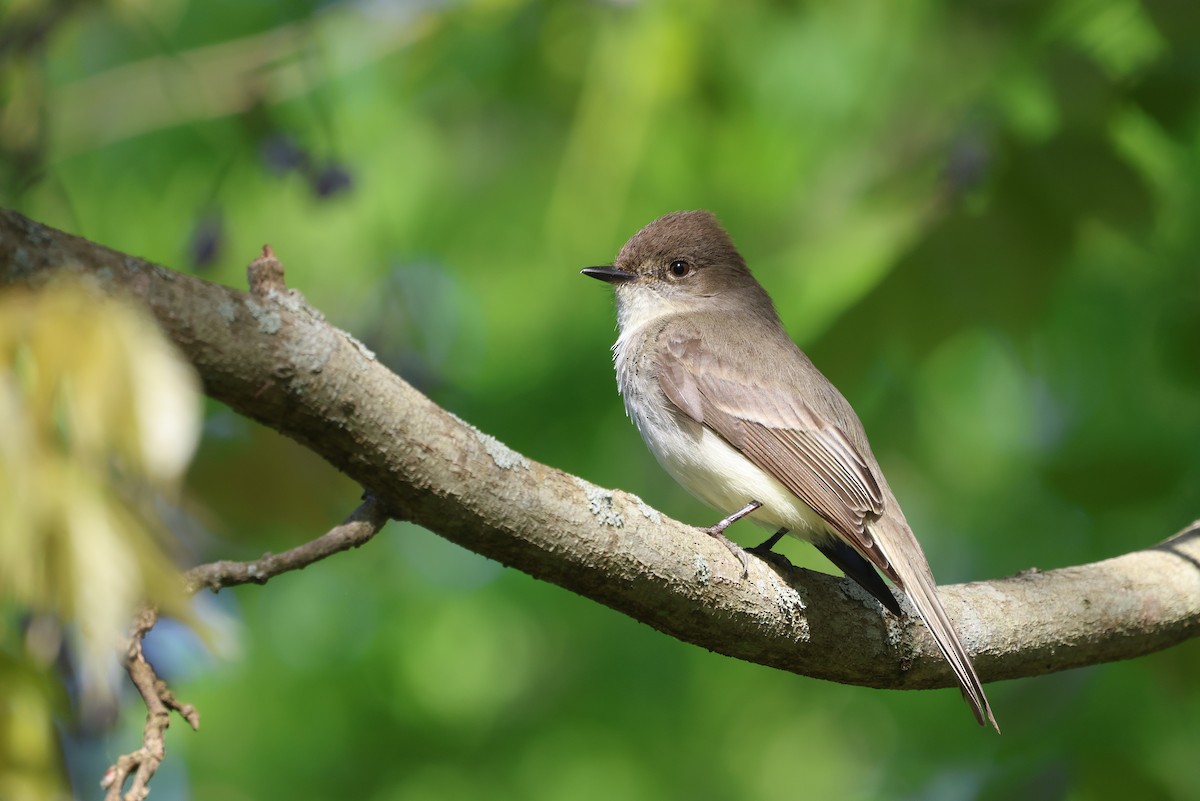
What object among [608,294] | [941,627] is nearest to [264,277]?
[941,627]

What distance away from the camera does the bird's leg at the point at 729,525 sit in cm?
322

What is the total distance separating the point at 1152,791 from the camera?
3.72 metres

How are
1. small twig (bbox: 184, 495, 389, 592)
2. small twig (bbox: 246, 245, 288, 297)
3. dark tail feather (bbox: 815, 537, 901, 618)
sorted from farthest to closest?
dark tail feather (bbox: 815, 537, 901, 618) → small twig (bbox: 184, 495, 389, 592) → small twig (bbox: 246, 245, 288, 297)

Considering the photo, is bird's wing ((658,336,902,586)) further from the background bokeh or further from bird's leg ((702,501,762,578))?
the background bokeh

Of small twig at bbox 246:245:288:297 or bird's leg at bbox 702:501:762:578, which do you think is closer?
small twig at bbox 246:245:288:297

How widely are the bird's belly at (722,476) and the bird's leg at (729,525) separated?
0.03 metres

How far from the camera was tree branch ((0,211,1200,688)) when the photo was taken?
82.7 inches

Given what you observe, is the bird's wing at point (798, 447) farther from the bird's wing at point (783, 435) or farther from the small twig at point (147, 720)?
the small twig at point (147, 720)

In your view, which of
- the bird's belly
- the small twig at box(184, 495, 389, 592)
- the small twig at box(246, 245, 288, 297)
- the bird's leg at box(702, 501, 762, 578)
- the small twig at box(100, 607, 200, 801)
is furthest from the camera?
the bird's belly

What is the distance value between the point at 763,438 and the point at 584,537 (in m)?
1.80

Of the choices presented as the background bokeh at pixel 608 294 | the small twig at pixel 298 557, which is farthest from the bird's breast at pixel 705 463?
the small twig at pixel 298 557

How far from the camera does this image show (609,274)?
5.48m

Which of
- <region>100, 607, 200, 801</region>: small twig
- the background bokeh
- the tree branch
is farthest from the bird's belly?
<region>100, 607, 200, 801</region>: small twig

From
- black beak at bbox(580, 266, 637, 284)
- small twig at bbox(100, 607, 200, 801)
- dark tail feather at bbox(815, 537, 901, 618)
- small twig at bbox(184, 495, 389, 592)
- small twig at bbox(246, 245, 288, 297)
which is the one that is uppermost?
black beak at bbox(580, 266, 637, 284)
